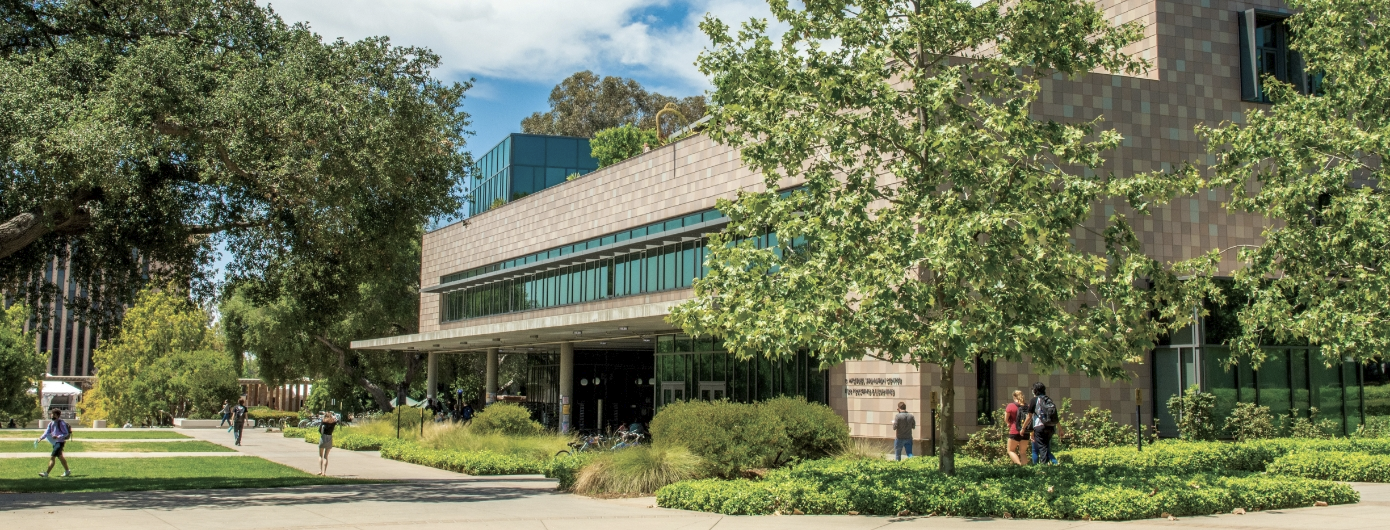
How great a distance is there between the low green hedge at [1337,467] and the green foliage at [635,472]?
9.82 metres

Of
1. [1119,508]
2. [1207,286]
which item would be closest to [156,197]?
[1119,508]

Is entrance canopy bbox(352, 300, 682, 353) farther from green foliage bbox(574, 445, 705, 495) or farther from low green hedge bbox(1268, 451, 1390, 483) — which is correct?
low green hedge bbox(1268, 451, 1390, 483)

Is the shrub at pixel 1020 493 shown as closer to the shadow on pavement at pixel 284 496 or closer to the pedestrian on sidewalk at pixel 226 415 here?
the shadow on pavement at pixel 284 496

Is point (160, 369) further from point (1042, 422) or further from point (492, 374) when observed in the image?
point (1042, 422)

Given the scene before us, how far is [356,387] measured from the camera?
65.8 meters

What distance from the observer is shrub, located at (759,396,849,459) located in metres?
22.9

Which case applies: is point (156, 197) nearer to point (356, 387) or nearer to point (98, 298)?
point (98, 298)

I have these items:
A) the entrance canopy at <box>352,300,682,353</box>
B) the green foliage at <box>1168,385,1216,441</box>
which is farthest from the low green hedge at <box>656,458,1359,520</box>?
the green foliage at <box>1168,385,1216,441</box>

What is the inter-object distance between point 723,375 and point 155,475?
48.9 ft

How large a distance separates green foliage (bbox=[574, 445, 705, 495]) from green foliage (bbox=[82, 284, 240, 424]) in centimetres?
4635

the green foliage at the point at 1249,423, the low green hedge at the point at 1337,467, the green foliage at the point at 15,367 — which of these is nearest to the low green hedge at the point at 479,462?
the low green hedge at the point at 1337,467

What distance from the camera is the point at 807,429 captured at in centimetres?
2302

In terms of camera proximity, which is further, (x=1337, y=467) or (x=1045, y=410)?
(x=1045, y=410)

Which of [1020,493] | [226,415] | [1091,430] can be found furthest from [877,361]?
[226,415]
